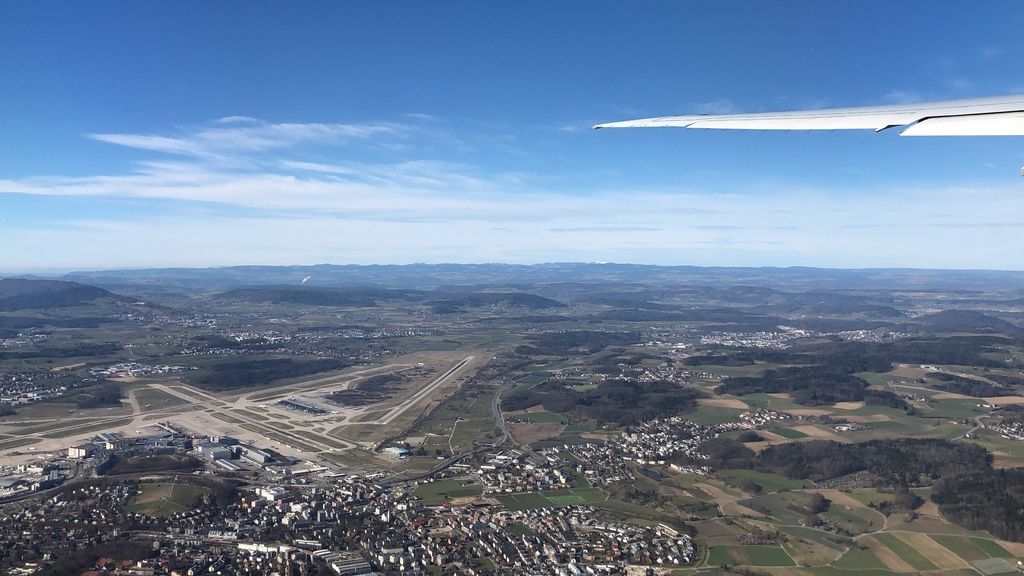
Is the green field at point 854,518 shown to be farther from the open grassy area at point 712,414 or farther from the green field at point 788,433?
the open grassy area at point 712,414

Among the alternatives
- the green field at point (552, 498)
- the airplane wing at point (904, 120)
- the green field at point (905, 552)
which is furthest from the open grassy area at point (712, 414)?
the airplane wing at point (904, 120)

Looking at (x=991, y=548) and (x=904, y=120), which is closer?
(x=904, y=120)

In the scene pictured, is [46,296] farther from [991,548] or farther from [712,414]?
[991,548]

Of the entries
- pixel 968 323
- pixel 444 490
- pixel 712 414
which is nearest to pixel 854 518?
pixel 444 490

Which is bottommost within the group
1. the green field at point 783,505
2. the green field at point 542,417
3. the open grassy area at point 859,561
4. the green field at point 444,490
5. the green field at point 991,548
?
the green field at point 542,417

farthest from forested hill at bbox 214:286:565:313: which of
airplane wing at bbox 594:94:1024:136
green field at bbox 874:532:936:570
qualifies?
airplane wing at bbox 594:94:1024:136

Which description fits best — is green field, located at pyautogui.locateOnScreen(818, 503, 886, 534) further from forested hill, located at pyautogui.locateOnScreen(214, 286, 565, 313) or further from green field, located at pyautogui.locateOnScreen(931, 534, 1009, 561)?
forested hill, located at pyautogui.locateOnScreen(214, 286, 565, 313)
